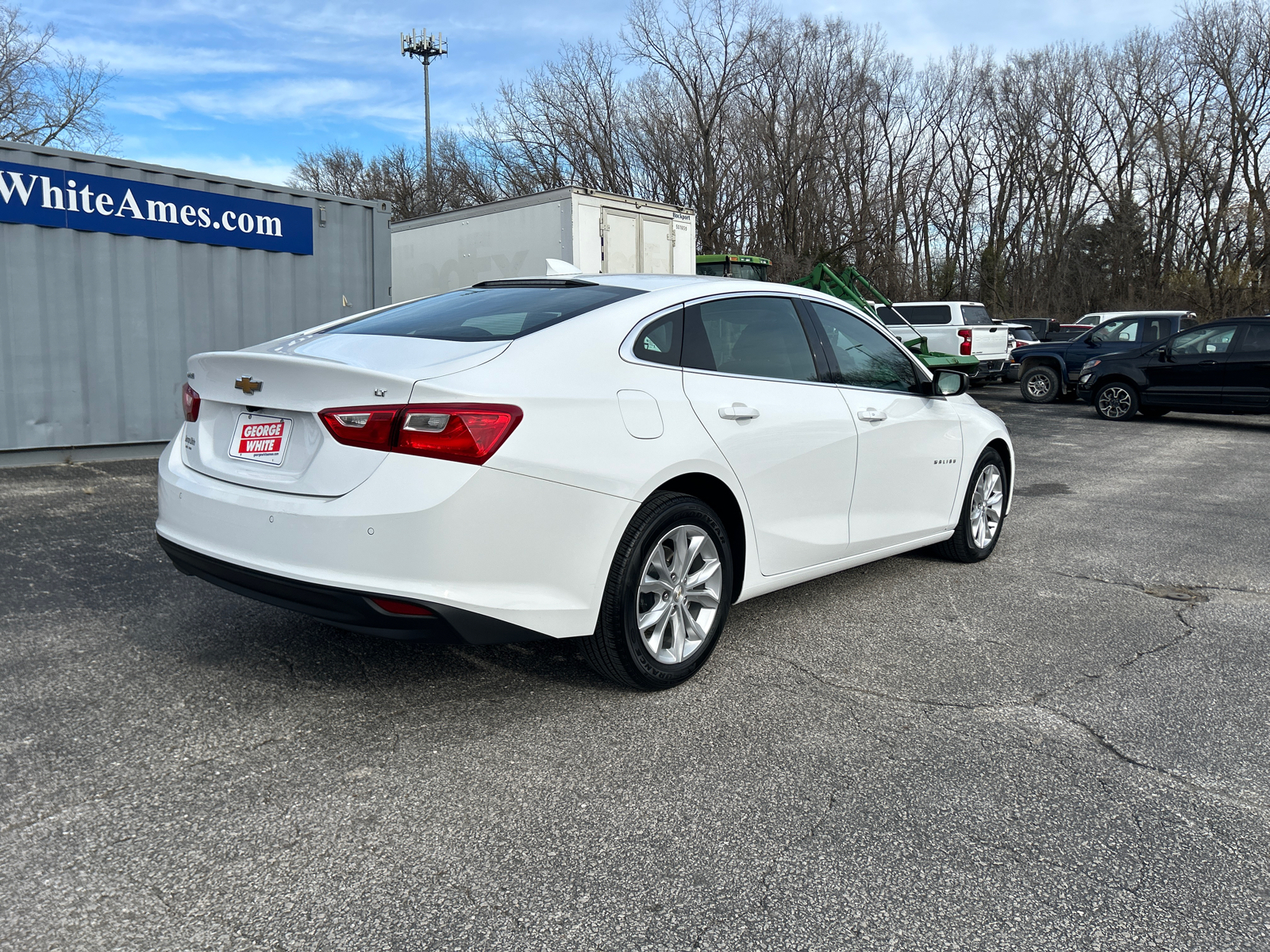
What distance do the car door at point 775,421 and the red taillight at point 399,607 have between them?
128 centimetres

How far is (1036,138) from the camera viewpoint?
45.1 m

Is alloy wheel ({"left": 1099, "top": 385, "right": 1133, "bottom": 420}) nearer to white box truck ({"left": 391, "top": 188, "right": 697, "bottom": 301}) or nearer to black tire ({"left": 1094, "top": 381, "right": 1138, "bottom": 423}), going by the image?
black tire ({"left": 1094, "top": 381, "right": 1138, "bottom": 423})

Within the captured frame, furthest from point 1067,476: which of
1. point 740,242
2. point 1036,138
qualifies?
point 1036,138

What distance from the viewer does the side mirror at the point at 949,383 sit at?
524 cm

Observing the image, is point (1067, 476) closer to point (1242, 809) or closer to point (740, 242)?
point (1242, 809)

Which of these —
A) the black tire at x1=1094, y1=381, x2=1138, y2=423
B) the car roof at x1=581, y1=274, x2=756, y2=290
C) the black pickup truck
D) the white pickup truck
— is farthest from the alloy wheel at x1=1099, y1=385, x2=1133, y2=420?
the car roof at x1=581, y1=274, x2=756, y2=290

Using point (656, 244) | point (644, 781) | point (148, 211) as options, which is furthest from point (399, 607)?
point (656, 244)

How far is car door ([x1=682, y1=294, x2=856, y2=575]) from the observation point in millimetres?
3762

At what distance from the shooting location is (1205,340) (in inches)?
589

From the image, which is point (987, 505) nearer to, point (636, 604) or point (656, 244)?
point (636, 604)

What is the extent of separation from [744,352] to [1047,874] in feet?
7.52

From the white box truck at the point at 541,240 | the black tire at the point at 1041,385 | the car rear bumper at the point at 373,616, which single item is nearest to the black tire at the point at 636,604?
the car rear bumper at the point at 373,616

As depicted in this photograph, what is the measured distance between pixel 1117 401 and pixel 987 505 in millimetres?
12019

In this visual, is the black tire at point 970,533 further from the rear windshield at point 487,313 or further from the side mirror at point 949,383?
the rear windshield at point 487,313
